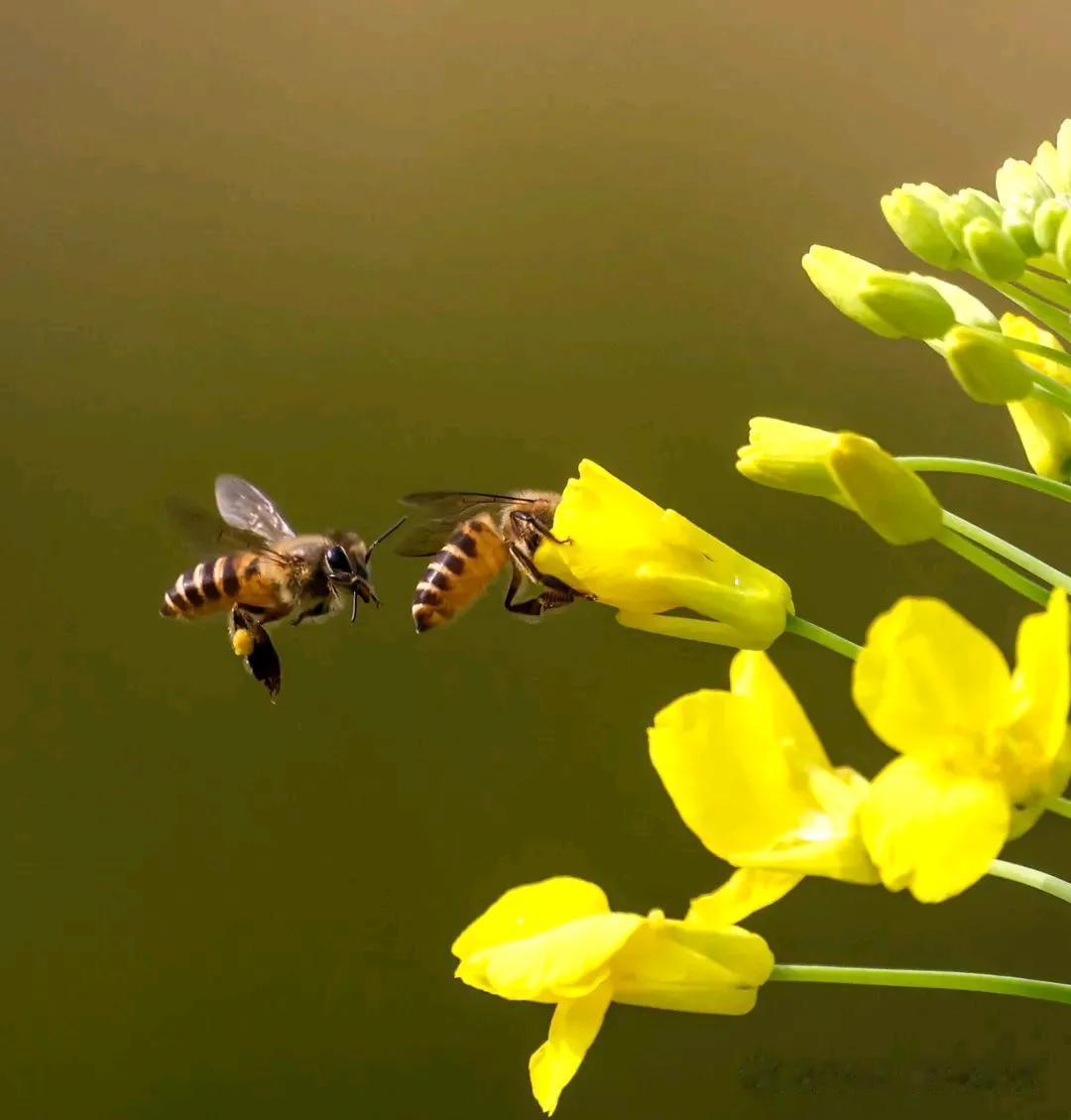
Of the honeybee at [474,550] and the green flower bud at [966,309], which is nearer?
the green flower bud at [966,309]

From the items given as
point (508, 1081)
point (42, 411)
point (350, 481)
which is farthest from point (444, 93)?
point (508, 1081)

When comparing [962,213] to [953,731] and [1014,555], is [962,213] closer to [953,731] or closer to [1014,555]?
[1014,555]

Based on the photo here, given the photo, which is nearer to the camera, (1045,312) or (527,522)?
(1045,312)

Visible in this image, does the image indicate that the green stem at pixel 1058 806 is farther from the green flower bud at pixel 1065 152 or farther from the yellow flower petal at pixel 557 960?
the green flower bud at pixel 1065 152

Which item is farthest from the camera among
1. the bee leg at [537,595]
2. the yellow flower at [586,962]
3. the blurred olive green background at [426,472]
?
the blurred olive green background at [426,472]

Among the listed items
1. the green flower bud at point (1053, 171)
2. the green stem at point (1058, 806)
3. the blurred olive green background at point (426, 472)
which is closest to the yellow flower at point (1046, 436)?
the green flower bud at point (1053, 171)

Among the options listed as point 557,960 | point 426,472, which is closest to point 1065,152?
point 557,960

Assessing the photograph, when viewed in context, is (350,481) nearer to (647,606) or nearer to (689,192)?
(689,192)
